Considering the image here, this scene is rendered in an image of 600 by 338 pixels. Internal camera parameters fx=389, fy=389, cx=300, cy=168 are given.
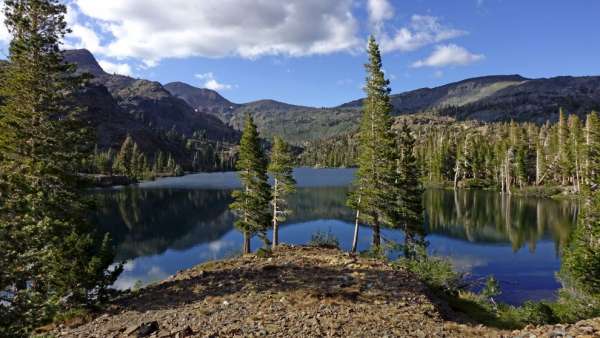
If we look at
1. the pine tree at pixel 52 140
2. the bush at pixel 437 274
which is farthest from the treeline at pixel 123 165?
the bush at pixel 437 274

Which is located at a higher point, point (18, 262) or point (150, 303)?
point (18, 262)

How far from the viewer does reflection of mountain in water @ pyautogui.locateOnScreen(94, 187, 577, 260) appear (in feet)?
187

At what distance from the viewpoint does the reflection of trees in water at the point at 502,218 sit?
188ft

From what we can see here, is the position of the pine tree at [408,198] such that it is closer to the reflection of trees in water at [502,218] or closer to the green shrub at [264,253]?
the green shrub at [264,253]

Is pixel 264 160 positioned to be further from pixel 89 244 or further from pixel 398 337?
pixel 398 337

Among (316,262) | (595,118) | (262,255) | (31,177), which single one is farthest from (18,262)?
(595,118)

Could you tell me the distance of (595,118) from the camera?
216 ft

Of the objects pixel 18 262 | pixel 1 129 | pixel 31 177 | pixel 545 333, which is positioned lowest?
pixel 545 333

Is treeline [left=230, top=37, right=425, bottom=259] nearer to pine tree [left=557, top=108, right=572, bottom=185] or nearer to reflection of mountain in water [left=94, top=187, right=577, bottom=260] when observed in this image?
reflection of mountain in water [left=94, top=187, right=577, bottom=260]

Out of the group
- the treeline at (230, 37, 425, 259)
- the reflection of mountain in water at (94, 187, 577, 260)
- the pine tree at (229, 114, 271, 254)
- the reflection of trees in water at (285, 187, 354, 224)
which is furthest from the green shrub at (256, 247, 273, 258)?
the reflection of trees in water at (285, 187, 354, 224)

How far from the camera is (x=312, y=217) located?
72.6 m

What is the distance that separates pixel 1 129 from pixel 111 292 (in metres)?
10.4

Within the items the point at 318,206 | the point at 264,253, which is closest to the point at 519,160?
the point at 318,206

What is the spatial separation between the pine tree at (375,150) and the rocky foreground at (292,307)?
12.2 meters
